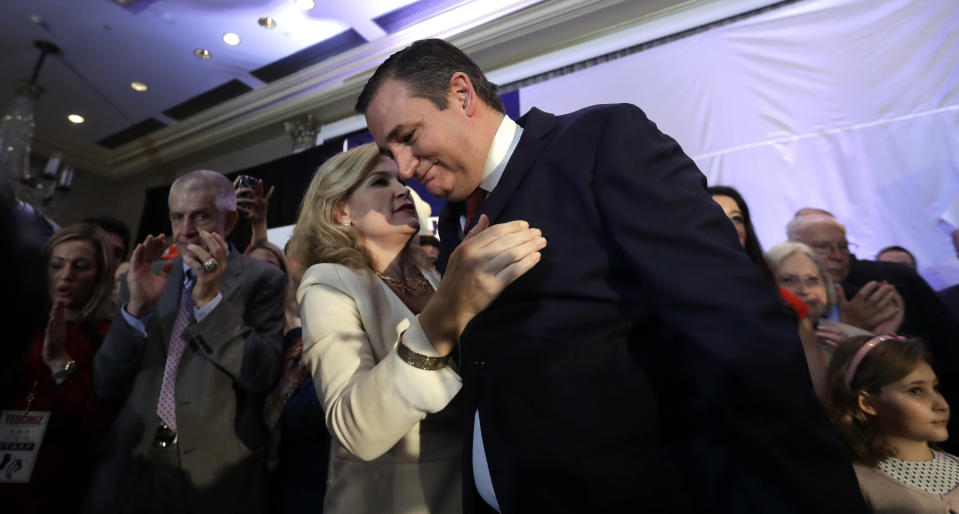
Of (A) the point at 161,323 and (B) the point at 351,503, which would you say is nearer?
(B) the point at 351,503

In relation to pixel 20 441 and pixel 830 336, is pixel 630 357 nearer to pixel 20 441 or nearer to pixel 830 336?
pixel 830 336

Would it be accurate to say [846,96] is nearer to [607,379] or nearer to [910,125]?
[910,125]

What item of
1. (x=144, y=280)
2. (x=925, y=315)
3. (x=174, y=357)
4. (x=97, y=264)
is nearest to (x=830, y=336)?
(x=925, y=315)

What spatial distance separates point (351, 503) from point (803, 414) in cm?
92

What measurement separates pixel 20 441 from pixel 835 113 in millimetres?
4373

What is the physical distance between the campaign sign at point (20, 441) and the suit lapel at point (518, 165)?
5.88 feet

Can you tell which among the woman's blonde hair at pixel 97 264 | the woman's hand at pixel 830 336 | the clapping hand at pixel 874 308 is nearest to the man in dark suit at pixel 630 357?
the woman's hand at pixel 830 336

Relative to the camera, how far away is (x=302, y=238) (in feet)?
4.95

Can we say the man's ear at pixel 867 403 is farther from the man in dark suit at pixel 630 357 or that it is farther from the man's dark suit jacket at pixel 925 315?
the man in dark suit at pixel 630 357

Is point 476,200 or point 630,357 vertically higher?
point 476,200

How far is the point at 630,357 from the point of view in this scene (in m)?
0.80

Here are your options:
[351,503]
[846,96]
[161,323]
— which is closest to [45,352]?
[161,323]

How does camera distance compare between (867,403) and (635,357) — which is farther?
(867,403)

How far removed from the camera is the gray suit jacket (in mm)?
1531
